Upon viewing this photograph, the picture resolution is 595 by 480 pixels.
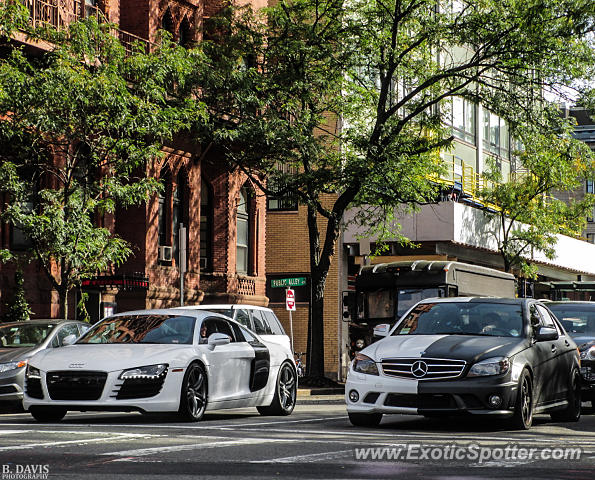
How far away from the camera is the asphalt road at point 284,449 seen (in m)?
8.65

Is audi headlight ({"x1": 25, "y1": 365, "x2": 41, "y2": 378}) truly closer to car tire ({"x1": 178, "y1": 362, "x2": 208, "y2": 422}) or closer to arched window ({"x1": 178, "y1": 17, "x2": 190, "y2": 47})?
car tire ({"x1": 178, "y1": 362, "x2": 208, "y2": 422})

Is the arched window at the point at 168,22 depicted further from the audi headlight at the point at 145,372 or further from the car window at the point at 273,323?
the audi headlight at the point at 145,372

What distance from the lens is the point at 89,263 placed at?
72.9 ft

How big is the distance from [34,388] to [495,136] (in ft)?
144

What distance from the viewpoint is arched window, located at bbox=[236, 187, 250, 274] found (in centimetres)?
3666

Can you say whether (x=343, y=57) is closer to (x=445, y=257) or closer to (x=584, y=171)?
(x=584, y=171)

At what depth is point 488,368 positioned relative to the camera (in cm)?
1295

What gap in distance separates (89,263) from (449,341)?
1036cm

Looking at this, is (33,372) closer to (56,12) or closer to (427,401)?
(427,401)

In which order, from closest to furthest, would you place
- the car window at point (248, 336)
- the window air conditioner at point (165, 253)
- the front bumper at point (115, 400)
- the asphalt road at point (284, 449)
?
the asphalt road at point (284, 449), the front bumper at point (115, 400), the car window at point (248, 336), the window air conditioner at point (165, 253)

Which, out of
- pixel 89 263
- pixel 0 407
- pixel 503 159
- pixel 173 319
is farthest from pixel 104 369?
pixel 503 159

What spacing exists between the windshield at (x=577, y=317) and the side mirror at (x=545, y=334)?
207 inches

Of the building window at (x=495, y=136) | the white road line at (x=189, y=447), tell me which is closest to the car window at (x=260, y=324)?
the white road line at (x=189, y=447)

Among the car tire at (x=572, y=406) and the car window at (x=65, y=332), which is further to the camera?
the car window at (x=65, y=332)
